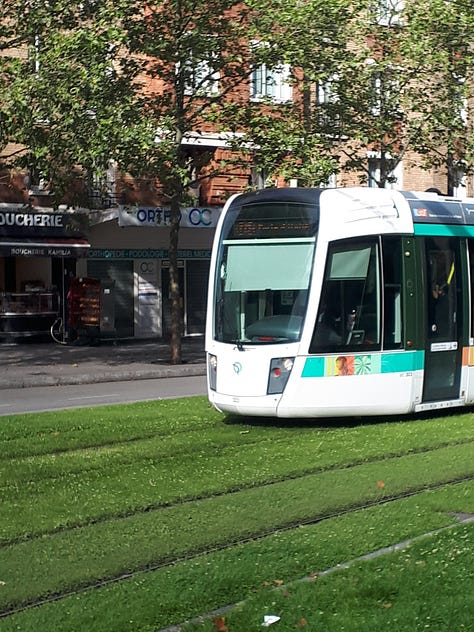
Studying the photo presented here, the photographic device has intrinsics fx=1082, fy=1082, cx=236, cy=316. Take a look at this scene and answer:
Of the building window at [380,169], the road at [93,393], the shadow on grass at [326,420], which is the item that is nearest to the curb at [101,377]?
the road at [93,393]

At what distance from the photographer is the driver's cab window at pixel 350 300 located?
1298cm

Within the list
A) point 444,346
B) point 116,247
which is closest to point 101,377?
point 116,247

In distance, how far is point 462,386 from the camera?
14.5m

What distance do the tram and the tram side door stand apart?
0.02 metres

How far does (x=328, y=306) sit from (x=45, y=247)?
58.0 feet

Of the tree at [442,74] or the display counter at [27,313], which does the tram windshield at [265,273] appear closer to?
the tree at [442,74]

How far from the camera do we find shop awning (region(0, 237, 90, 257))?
28828 mm

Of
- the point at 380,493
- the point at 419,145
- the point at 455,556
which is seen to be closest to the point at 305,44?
the point at 419,145

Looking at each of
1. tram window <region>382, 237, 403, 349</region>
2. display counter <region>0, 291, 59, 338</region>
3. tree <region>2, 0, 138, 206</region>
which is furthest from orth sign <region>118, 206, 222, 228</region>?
tram window <region>382, 237, 403, 349</region>

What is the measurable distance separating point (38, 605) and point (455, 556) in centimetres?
256

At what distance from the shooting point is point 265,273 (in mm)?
13227

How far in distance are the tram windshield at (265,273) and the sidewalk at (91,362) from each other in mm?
9139

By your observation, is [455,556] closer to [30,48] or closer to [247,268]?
[247,268]

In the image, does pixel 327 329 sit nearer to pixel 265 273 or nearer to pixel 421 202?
pixel 265 273
